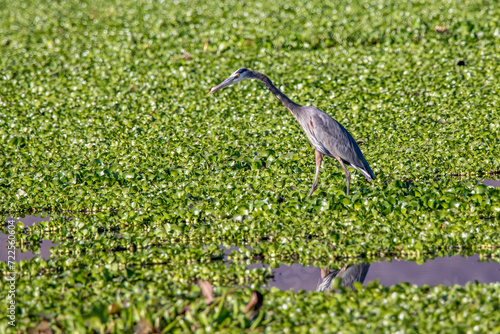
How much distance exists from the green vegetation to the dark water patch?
6.5 inches

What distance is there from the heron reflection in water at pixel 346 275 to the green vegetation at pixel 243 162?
5.3 inches

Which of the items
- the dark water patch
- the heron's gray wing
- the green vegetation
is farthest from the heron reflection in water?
the heron's gray wing

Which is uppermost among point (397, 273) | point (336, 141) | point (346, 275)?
point (336, 141)

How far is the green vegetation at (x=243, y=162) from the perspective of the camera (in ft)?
18.6

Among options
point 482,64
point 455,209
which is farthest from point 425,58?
point 455,209

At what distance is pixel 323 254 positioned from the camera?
674 centimetres

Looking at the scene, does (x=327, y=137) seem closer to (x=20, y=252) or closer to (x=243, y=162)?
(x=243, y=162)

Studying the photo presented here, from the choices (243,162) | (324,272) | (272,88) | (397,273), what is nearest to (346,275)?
(324,272)

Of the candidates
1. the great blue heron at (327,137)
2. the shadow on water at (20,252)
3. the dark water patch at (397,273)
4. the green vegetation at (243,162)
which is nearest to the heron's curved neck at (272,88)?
the great blue heron at (327,137)

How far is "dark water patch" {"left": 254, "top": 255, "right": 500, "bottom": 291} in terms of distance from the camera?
6.28m

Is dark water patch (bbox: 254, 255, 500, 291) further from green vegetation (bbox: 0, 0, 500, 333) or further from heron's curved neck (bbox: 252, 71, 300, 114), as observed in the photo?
heron's curved neck (bbox: 252, 71, 300, 114)

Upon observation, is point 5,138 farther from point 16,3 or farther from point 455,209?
point 16,3

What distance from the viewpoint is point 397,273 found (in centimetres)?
643

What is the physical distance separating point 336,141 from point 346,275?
87.6 inches
